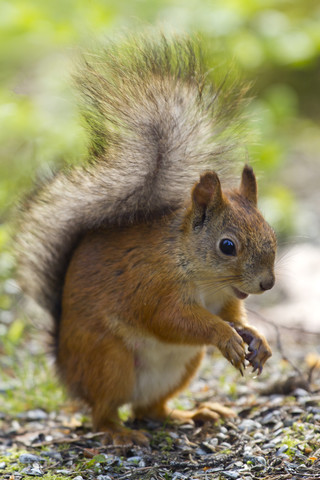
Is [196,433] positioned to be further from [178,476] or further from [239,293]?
[239,293]

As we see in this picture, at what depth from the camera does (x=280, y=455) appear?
2172mm

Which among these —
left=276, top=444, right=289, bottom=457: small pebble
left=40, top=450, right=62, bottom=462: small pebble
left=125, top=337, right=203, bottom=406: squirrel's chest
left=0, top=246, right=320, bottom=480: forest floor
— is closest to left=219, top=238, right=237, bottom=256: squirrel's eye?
left=125, top=337, right=203, bottom=406: squirrel's chest

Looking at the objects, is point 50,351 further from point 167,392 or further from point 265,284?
point 265,284

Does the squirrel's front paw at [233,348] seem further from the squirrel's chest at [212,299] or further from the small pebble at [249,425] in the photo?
the small pebble at [249,425]

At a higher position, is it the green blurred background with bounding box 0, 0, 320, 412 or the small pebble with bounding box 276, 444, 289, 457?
the green blurred background with bounding box 0, 0, 320, 412

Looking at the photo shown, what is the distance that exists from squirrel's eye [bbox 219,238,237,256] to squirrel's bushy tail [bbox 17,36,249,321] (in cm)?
27

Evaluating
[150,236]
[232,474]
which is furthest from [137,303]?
[232,474]

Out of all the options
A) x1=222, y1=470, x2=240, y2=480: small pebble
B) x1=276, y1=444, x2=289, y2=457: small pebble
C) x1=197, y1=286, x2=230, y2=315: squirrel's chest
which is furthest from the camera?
x1=197, y1=286, x2=230, y2=315: squirrel's chest

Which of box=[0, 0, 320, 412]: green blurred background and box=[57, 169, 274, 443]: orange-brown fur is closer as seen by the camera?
box=[57, 169, 274, 443]: orange-brown fur

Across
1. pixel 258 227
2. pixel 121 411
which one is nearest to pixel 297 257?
pixel 121 411

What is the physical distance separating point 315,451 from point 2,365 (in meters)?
1.58

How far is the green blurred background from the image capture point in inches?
144

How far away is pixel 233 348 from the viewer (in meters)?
2.14

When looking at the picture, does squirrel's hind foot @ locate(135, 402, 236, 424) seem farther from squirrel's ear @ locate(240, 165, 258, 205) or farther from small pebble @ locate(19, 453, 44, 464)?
squirrel's ear @ locate(240, 165, 258, 205)
